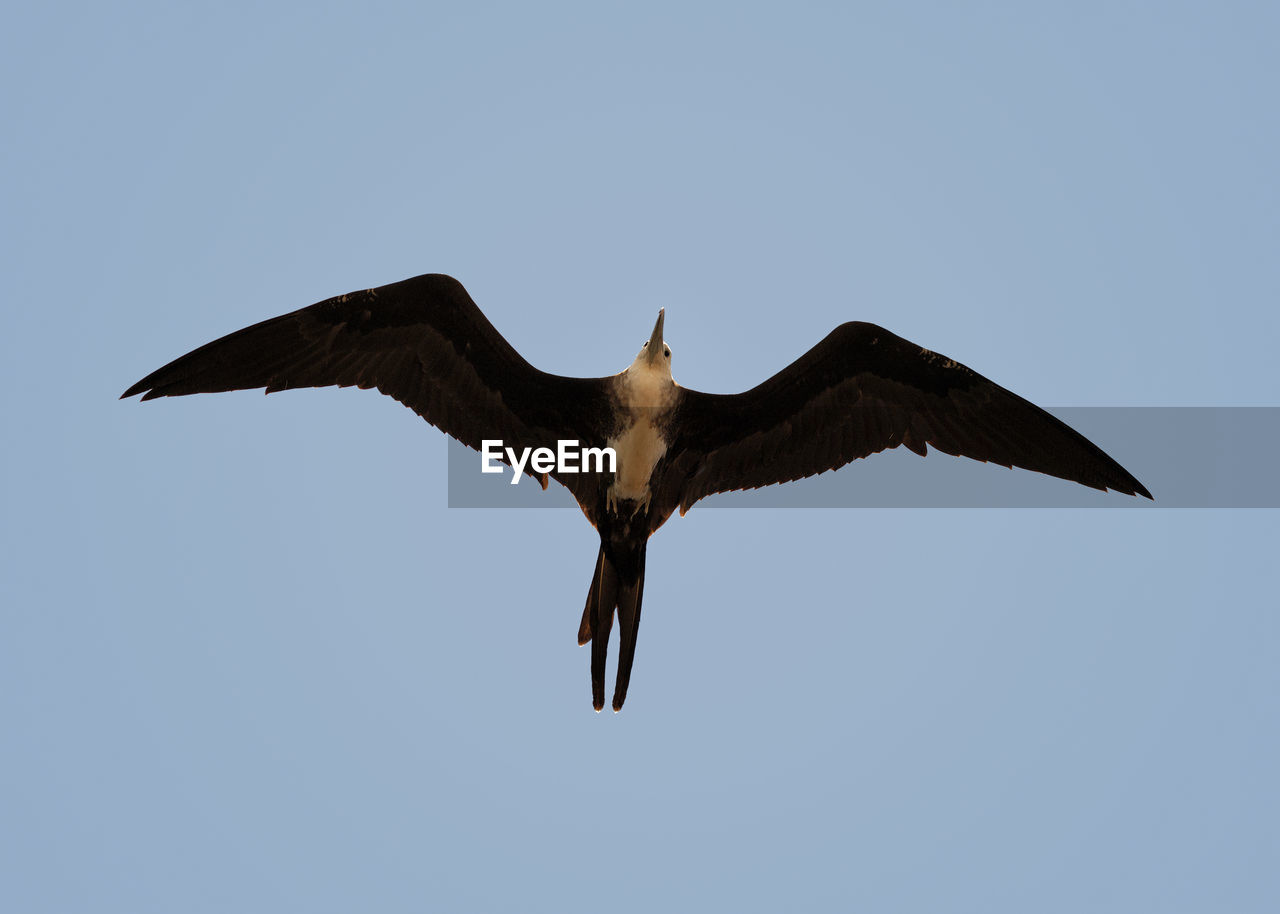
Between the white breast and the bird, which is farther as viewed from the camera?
the white breast

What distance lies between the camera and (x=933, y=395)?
7320 millimetres

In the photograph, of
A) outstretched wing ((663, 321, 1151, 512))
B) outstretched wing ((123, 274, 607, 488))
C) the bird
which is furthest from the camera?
outstretched wing ((663, 321, 1151, 512))

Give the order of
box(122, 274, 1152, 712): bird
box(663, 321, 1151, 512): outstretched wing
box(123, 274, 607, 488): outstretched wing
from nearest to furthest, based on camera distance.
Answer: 1. box(123, 274, 607, 488): outstretched wing
2. box(122, 274, 1152, 712): bird
3. box(663, 321, 1151, 512): outstretched wing

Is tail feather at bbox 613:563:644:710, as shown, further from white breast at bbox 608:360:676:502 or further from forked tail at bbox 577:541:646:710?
white breast at bbox 608:360:676:502

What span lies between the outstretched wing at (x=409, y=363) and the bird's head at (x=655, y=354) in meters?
0.29

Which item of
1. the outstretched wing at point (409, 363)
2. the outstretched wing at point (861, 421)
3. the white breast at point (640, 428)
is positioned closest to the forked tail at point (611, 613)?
the white breast at point (640, 428)

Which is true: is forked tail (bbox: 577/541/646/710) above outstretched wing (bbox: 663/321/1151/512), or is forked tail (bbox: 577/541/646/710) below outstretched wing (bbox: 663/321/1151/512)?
below

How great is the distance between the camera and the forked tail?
23.1ft

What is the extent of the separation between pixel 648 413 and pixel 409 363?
1412 millimetres

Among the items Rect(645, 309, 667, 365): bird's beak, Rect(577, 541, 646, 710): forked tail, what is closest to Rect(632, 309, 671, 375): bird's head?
Rect(645, 309, 667, 365): bird's beak

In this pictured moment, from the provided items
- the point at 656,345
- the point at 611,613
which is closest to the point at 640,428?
the point at 656,345

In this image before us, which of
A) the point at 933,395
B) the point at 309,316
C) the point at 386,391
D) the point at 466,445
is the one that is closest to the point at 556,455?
the point at 466,445

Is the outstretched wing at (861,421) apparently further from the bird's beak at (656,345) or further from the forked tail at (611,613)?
the forked tail at (611,613)

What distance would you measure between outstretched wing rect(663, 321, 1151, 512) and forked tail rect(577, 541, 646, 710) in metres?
0.63
